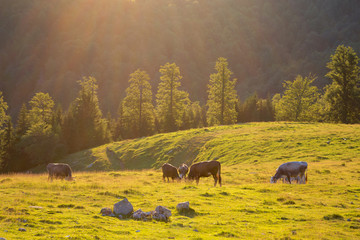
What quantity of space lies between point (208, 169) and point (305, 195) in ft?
26.5

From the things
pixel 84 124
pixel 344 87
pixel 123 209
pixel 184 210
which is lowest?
pixel 184 210

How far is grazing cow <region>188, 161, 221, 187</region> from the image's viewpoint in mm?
22875

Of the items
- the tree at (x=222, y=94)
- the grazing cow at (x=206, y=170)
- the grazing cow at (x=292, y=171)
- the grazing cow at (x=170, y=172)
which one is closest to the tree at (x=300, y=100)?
the tree at (x=222, y=94)

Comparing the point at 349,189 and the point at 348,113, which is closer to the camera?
the point at 349,189

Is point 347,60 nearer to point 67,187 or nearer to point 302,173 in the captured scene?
point 302,173

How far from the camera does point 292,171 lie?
2266cm

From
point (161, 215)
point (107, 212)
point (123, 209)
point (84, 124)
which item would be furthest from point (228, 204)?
point (84, 124)

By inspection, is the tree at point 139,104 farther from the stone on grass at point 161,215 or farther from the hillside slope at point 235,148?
the stone on grass at point 161,215

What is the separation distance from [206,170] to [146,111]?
162 feet

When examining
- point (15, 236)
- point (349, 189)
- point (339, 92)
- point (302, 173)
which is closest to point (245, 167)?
point (302, 173)

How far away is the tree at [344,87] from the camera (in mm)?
59000

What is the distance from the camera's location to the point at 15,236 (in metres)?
8.13

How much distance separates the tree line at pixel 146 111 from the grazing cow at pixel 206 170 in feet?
141

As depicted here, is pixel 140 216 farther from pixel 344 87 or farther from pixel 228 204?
pixel 344 87
